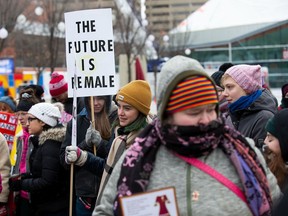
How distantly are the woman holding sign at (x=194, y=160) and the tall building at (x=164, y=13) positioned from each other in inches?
1144

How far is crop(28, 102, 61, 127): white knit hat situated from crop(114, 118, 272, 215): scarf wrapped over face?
2720 mm

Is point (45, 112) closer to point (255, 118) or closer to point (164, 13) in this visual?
point (255, 118)

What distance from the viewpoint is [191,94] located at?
96.4 inches

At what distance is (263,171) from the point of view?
2.55m

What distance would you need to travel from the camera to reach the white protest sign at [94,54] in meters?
5.16

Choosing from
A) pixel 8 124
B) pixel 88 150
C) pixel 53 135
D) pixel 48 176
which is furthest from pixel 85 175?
pixel 8 124

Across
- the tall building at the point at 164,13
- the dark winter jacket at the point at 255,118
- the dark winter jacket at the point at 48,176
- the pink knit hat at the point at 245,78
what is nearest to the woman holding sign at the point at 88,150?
the dark winter jacket at the point at 48,176

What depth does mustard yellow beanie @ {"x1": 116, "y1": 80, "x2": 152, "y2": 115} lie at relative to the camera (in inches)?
159

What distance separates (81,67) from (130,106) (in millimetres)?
1310

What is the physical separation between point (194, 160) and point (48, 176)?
2.61 m

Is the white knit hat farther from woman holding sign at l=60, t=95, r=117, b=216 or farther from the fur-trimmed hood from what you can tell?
woman holding sign at l=60, t=95, r=117, b=216

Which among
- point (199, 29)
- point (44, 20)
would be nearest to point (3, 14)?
point (44, 20)

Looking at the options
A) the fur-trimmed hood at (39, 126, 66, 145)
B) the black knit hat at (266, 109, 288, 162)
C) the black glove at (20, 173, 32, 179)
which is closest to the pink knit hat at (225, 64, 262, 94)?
the fur-trimmed hood at (39, 126, 66, 145)

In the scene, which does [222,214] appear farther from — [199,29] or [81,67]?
[199,29]
